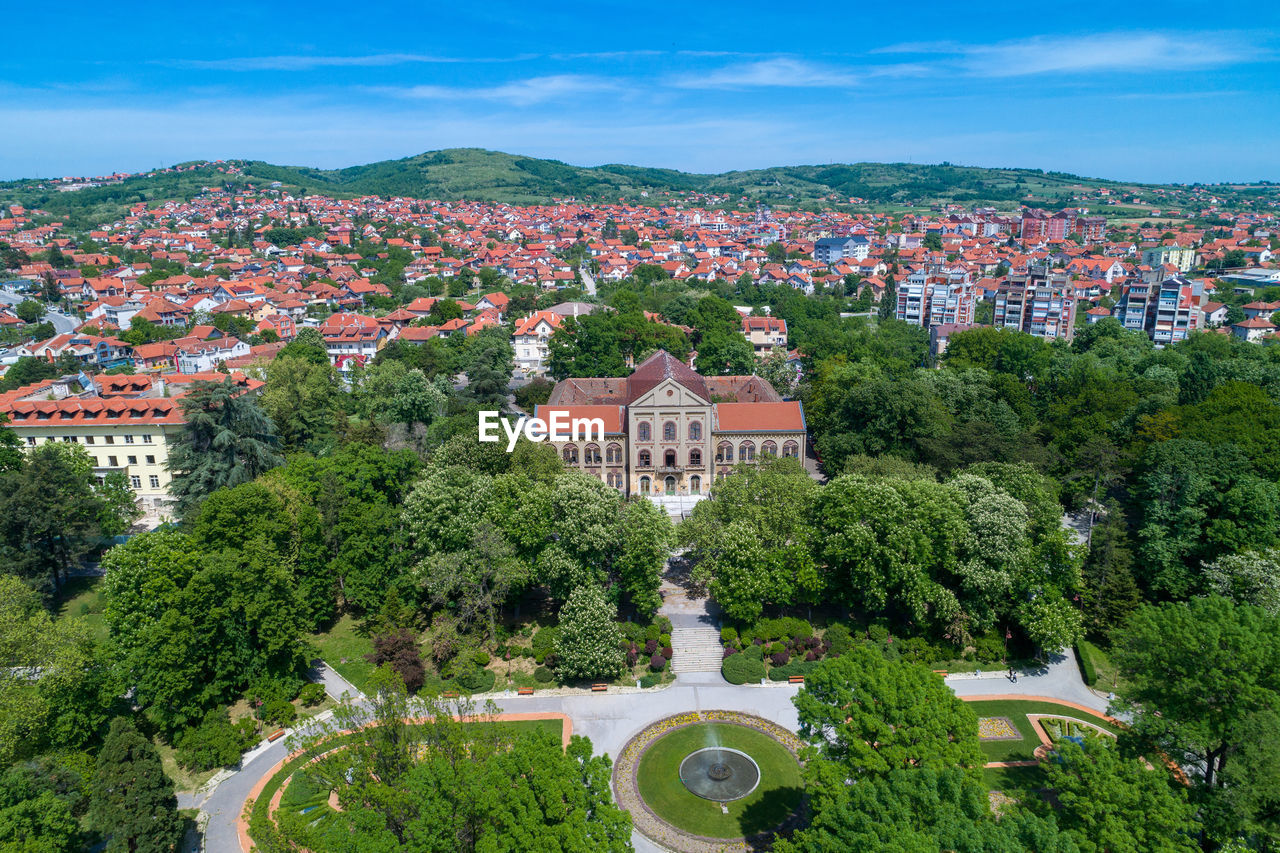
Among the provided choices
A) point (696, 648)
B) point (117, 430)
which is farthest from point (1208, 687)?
point (117, 430)

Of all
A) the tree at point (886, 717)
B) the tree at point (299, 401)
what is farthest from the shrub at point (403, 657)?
the tree at point (299, 401)

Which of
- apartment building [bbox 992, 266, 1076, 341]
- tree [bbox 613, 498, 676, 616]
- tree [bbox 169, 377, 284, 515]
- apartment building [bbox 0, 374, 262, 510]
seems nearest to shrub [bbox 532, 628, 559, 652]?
tree [bbox 613, 498, 676, 616]

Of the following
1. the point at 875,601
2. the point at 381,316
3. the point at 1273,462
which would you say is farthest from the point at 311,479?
the point at 381,316

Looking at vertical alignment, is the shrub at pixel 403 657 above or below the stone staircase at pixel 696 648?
above

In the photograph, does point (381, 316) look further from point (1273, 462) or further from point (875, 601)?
point (1273, 462)

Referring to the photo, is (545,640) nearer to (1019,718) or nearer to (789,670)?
(789,670)

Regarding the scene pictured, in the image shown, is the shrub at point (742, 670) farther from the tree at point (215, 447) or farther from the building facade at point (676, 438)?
the tree at point (215, 447)
